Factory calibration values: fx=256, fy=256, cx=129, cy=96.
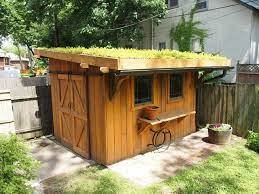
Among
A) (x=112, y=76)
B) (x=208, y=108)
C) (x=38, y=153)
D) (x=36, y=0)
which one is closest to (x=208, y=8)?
(x=208, y=108)

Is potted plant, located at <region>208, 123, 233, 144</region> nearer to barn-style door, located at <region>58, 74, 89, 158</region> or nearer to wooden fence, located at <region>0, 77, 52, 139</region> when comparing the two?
barn-style door, located at <region>58, 74, 89, 158</region>

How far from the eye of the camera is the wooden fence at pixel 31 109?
774 centimetres

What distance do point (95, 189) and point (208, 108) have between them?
510 cm

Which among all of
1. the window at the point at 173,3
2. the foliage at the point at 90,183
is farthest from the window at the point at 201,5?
the foliage at the point at 90,183

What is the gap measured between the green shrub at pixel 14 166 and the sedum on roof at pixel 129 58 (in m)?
2.12

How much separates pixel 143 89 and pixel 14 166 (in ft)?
11.9

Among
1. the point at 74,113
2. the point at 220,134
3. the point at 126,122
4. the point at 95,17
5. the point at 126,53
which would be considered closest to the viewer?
the point at 126,53

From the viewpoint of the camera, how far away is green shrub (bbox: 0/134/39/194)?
3559mm

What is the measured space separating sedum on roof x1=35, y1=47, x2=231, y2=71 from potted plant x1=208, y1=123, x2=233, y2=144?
1.80m

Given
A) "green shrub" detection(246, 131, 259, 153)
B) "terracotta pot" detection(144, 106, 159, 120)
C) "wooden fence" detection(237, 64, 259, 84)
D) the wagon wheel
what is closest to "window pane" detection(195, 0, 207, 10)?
"wooden fence" detection(237, 64, 259, 84)

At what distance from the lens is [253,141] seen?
6797 millimetres

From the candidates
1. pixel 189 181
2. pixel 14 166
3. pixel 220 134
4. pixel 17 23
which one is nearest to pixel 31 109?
pixel 14 166

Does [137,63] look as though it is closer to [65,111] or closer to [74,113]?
→ [74,113]

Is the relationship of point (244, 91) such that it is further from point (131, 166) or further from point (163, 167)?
point (131, 166)
